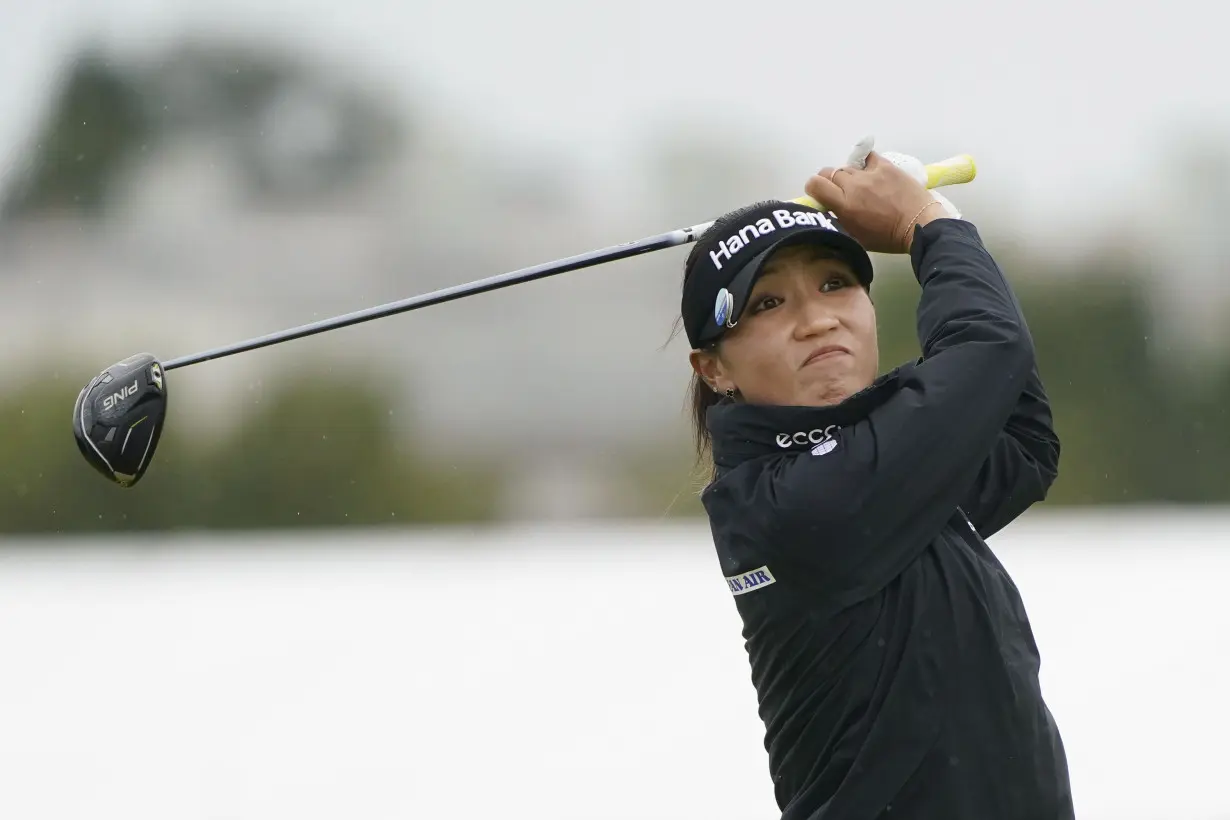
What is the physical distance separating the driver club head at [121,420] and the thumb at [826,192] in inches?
41.4

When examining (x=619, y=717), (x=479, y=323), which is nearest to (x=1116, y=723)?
(x=619, y=717)

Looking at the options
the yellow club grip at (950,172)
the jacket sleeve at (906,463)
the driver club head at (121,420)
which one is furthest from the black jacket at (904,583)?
the driver club head at (121,420)

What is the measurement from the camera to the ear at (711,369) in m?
1.53

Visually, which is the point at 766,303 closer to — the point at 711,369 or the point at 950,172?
the point at 711,369

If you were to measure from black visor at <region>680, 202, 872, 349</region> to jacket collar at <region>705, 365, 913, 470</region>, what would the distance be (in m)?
0.10

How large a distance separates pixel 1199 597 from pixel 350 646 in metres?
2.58

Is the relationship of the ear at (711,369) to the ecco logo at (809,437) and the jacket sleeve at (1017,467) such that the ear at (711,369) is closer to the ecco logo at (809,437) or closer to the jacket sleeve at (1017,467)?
the ecco logo at (809,437)

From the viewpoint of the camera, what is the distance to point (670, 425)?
6156mm

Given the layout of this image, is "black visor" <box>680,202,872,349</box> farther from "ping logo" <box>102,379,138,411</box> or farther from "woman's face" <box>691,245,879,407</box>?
"ping logo" <box>102,379,138,411</box>

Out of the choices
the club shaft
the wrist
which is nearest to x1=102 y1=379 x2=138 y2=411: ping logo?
the club shaft

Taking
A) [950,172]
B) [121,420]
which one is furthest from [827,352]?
[121,420]

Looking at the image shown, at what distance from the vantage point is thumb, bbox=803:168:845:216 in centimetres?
155

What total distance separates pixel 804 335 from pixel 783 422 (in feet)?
0.32

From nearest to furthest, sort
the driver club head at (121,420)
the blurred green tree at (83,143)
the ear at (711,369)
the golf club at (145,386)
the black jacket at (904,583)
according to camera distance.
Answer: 1. the black jacket at (904,583)
2. the ear at (711,369)
3. the golf club at (145,386)
4. the driver club head at (121,420)
5. the blurred green tree at (83,143)
